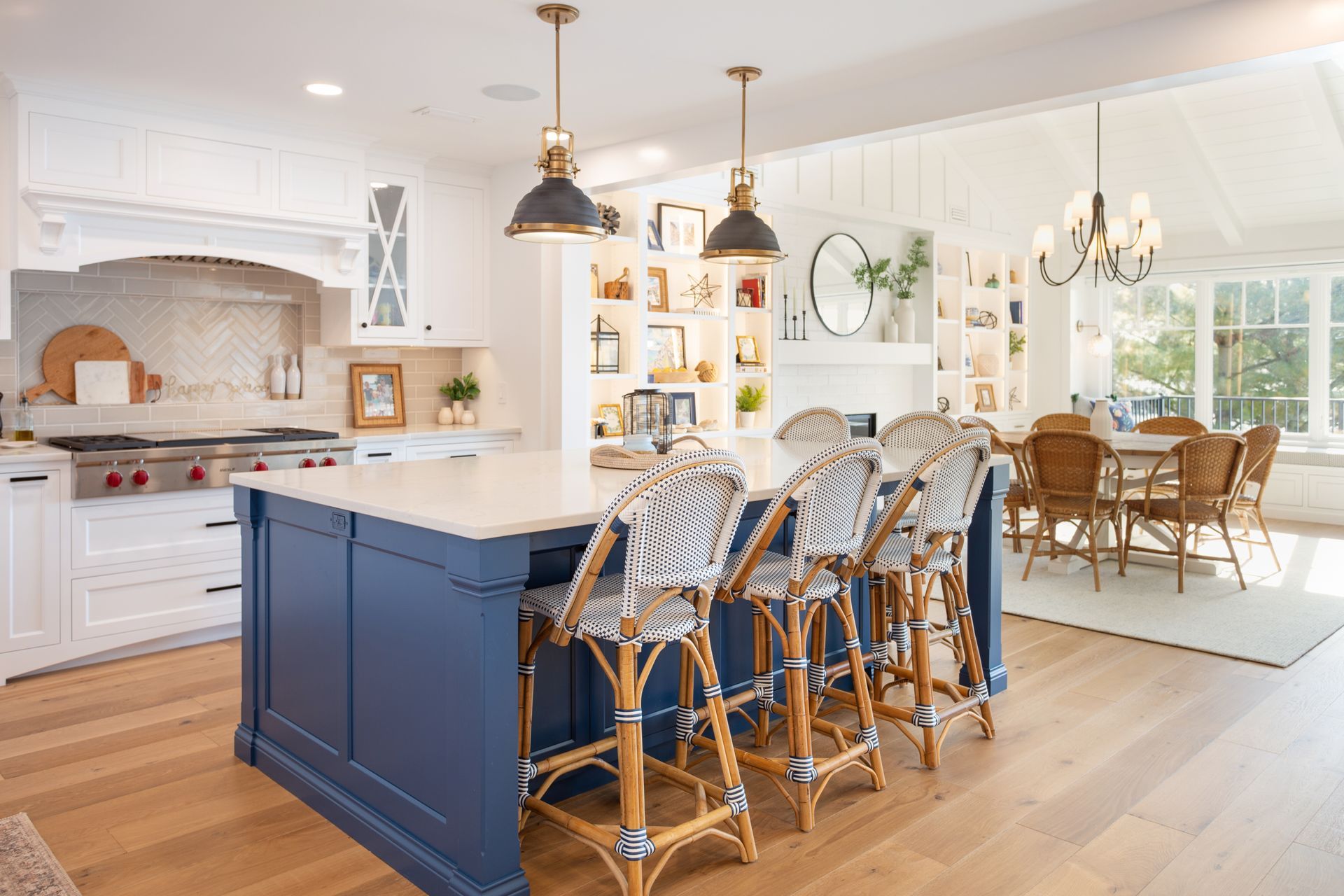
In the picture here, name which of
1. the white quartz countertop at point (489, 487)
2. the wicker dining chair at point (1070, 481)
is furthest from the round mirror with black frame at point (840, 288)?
the white quartz countertop at point (489, 487)

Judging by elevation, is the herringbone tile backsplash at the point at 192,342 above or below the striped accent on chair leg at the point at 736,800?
above

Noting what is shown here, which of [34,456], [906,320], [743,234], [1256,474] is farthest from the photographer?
[906,320]

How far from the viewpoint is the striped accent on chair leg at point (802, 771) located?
105 inches

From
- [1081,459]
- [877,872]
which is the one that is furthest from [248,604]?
[1081,459]

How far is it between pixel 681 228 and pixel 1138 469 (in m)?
3.20

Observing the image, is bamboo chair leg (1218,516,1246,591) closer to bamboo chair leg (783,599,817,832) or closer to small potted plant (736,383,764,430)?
small potted plant (736,383,764,430)

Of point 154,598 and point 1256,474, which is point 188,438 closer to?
point 154,598

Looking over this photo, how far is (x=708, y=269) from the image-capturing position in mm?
A: 6398

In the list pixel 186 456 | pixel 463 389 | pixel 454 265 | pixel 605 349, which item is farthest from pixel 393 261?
pixel 186 456

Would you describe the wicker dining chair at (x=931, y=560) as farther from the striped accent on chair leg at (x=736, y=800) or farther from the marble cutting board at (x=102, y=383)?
the marble cutting board at (x=102, y=383)

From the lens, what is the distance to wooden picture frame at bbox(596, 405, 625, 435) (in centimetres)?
581

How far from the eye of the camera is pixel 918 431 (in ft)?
13.5

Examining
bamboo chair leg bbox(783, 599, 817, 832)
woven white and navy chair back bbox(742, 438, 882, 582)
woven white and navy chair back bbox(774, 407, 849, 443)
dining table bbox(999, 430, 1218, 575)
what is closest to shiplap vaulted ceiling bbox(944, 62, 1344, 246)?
dining table bbox(999, 430, 1218, 575)

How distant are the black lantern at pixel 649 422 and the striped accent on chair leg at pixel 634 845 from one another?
1546mm
